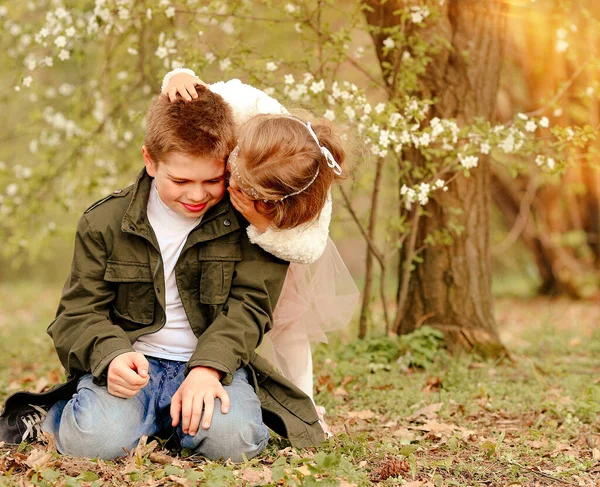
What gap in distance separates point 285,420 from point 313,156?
98 centimetres

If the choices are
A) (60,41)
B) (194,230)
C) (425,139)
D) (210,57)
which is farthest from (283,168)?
(60,41)

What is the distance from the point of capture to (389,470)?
2418 mm

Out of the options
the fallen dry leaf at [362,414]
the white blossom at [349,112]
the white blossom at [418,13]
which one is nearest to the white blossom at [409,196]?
the white blossom at [349,112]

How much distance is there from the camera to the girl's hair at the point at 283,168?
2.62m

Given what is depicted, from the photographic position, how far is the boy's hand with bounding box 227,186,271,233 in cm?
271

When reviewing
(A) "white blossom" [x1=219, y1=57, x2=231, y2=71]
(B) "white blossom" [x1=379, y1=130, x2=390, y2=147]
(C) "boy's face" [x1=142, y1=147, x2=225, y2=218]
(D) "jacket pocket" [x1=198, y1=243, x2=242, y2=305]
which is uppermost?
(A) "white blossom" [x1=219, y1=57, x2=231, y2=71]

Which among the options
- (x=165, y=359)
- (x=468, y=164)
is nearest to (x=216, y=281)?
(x=165, y=359)

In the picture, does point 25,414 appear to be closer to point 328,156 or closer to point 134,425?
point 134,425

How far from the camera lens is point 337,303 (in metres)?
3.35

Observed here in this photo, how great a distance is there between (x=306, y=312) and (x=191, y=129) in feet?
3.29

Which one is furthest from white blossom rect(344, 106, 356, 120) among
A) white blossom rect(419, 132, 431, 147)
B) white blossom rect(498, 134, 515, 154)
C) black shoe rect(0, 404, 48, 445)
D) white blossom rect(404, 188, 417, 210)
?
black shoe rect(0, 404, 48, 445)

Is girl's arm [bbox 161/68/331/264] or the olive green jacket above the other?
girl's arm [bbox 161/68/331/264]

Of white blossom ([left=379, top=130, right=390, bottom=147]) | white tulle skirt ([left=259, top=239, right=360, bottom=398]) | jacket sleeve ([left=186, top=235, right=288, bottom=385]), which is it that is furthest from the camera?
white blossom ([left=379, top=130, right=390, bottom=147])

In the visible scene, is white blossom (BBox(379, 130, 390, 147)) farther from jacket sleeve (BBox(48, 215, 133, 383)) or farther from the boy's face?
jacket sleeve (BBox(48, 215, 133, 383))
